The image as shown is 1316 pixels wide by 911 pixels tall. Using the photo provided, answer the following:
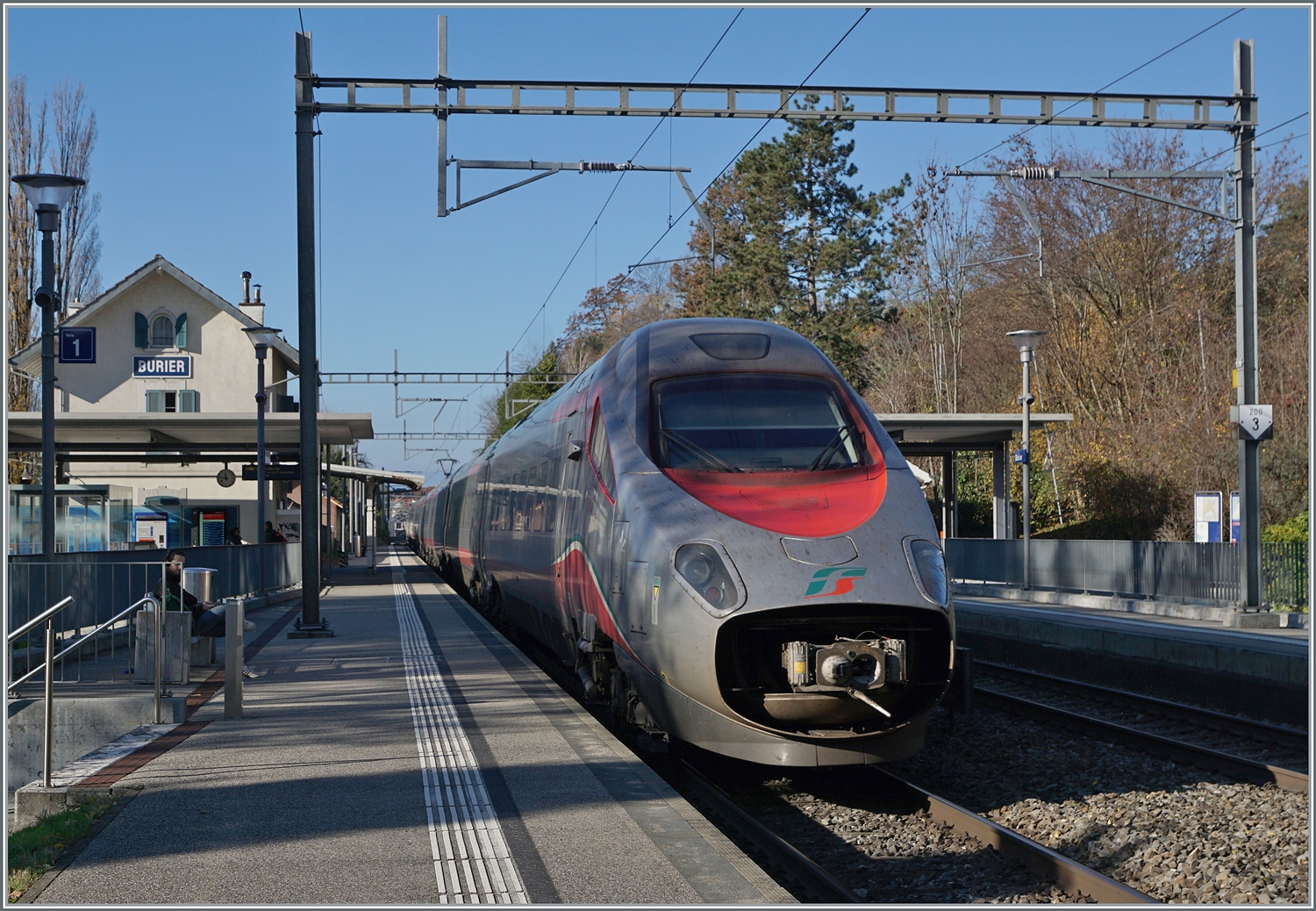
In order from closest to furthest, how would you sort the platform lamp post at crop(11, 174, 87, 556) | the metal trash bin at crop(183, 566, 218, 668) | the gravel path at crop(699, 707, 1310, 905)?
1. the gravel path at crop(699, 707, 1310, 905)
2. the platform lamp post at crop(11, 174, 87, 556)
3. the metal trash bin at crop(183, 566, 218, 668)

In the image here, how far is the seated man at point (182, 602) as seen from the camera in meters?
13.9

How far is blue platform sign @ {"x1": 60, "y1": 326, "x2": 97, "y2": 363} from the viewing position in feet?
46.9

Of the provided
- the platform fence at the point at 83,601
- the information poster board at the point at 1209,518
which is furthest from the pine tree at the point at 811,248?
the platform fence at the point at 83,601

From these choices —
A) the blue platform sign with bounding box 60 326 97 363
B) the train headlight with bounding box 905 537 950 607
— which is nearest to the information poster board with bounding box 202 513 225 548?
the blue platform sign with bounding box 60 326 97 363

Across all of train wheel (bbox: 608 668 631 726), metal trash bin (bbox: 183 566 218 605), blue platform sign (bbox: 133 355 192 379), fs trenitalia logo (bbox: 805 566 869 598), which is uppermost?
blue platform sign (bbox: 133 355 192 379)

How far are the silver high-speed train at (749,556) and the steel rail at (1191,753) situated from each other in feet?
10.4

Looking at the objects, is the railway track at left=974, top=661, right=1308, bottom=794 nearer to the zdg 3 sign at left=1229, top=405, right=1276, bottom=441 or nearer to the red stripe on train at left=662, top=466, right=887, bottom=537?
the red stripe on train at left=662, top=466, right=887, bottom=537

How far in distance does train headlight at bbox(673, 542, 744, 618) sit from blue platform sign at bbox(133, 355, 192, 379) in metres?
42.5

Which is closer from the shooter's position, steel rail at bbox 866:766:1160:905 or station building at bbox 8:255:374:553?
steel rail at bbox 866:766:1160:905

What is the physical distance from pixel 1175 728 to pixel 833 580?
631 cm

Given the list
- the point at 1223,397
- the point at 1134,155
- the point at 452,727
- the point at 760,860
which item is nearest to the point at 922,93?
the point at 452,727

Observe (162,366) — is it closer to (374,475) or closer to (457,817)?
(374,475)

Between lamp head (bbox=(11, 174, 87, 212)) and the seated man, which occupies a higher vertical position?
lamp head (bbox=(11, 174, 87, 212))

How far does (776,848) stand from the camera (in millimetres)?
7371
